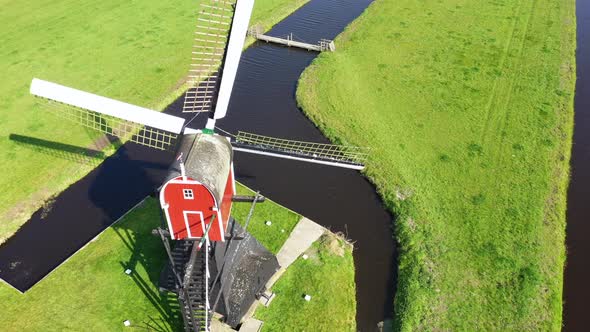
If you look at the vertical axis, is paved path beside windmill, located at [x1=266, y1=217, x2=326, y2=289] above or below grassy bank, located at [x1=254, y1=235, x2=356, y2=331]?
above

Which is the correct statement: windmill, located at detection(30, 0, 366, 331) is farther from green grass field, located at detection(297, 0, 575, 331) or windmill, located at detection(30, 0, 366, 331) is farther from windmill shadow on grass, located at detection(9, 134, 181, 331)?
green grass field, located at detection(297, 0, 575, 331)

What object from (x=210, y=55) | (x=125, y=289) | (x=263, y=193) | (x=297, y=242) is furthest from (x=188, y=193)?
(x=210, y=55)

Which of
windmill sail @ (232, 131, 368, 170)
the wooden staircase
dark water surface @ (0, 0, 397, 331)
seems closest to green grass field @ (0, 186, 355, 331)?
dark water surface @ (0, 0, 397, 331)

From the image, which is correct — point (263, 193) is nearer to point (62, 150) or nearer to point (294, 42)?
point (62, 150)

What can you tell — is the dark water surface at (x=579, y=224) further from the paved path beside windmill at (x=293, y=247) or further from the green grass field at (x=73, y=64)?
the green grass field at (x=73, y=64)

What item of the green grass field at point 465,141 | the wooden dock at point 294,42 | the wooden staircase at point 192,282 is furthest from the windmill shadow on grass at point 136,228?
the wooden dock at point 294,42

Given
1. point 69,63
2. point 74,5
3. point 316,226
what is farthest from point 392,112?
point 74,5

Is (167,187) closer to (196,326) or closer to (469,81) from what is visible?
(196,326)
